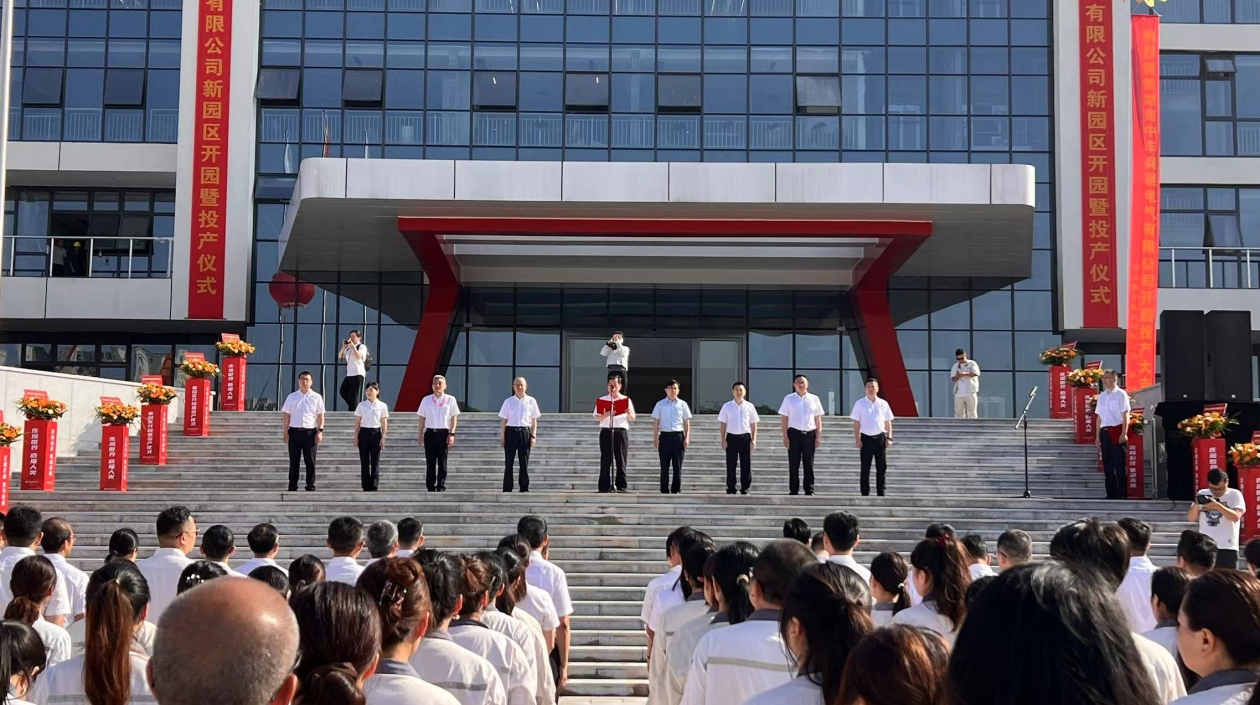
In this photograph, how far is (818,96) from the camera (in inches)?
1158

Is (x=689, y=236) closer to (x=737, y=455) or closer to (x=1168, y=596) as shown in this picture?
(x=737, y=455)

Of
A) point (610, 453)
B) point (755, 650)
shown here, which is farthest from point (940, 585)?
point (610, 453)

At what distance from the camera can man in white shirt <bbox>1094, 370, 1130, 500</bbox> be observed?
18.0 metres

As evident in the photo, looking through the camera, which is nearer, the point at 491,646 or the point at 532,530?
the point at 491,646

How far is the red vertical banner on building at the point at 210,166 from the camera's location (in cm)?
2964

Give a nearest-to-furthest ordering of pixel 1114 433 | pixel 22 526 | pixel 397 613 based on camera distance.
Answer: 1. pixel 397 613
2. pixel 22 526
3. pixel 1114 433

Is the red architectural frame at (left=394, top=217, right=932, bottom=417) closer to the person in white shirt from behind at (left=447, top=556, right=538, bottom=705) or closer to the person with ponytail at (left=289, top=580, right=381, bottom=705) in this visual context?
the person in white shirt from behind at (left=447, top=556, right=538, bottom=705)

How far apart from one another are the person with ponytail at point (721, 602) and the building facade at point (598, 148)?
929 inches

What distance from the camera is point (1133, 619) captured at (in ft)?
24.2

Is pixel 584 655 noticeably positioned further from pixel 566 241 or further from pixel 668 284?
pixel 668 284

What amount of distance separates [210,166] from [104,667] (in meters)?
27.3

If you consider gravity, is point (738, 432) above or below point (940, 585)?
above

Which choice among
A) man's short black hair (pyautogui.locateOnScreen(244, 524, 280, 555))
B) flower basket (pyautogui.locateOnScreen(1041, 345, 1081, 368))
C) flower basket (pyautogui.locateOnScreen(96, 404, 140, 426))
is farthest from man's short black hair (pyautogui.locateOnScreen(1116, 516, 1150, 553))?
flower basket (pyautogui.locateOnScreen(1041, 345, 1081, 368))

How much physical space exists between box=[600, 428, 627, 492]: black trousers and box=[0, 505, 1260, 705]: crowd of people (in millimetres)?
9599
